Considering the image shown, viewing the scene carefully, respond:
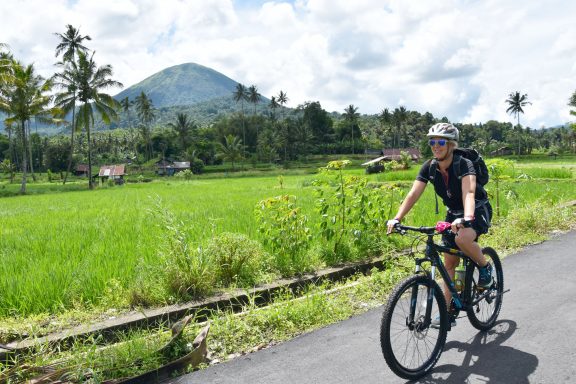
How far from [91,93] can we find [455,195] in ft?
130

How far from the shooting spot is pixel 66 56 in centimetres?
3966

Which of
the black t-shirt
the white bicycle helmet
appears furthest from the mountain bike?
the white bicycle helmet

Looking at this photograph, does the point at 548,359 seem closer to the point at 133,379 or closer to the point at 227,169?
the point at 133,379

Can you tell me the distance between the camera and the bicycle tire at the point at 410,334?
9.61 ft

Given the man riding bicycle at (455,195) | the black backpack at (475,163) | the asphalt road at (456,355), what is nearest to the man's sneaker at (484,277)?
the man riding bicycle at (455,195)

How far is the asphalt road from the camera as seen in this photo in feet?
10.1

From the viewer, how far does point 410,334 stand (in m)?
3.12

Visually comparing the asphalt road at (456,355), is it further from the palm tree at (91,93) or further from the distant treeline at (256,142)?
the distant treeline at (256,142)

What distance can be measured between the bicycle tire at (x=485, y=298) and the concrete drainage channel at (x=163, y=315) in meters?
1.94

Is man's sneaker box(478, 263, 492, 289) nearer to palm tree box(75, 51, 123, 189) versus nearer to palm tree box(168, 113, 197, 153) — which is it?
palm tree box(75, 51, 123, 189)

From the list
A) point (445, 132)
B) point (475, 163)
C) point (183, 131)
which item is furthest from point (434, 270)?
point (183, 131)

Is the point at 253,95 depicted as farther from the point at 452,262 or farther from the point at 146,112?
the point at 452,262

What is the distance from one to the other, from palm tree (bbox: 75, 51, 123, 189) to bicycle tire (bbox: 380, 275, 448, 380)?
124 ft

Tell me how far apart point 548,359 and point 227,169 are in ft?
202
